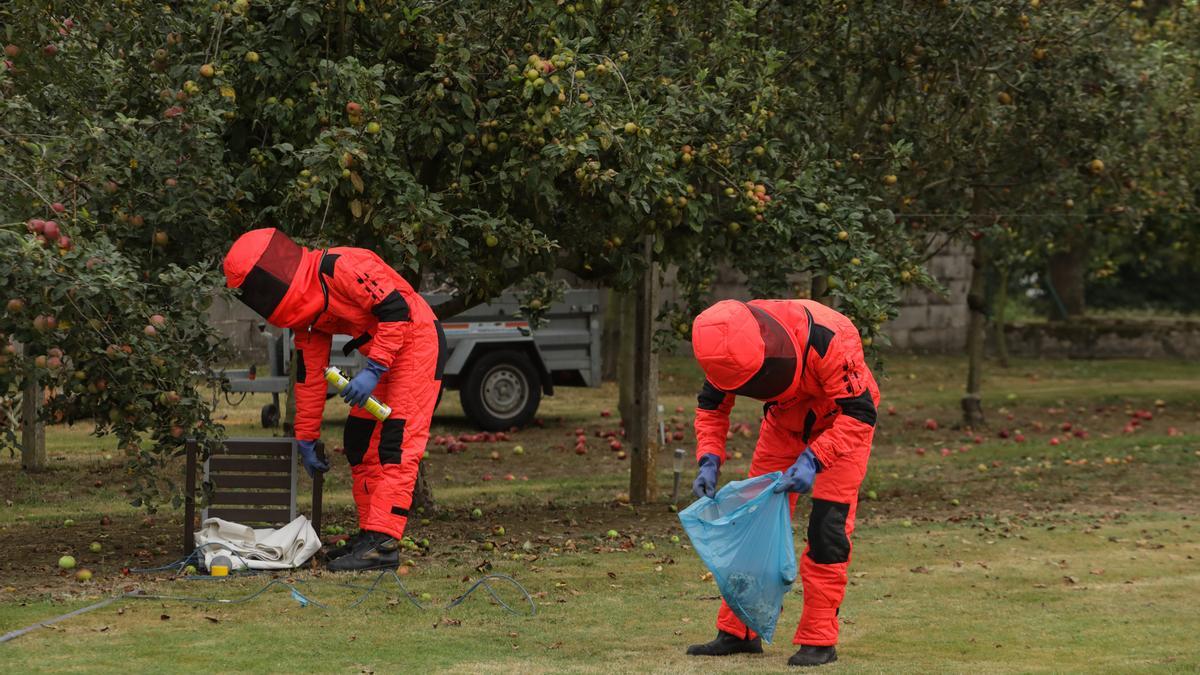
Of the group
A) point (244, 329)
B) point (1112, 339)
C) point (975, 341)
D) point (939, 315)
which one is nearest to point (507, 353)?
point (244, 329)

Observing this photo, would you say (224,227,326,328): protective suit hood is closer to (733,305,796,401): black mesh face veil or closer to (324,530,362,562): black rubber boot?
(324,530,362,562): black rubber boot

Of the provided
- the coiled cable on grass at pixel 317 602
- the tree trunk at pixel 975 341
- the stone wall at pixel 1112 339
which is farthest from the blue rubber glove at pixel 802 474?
the stone wall at pixel 1112 339

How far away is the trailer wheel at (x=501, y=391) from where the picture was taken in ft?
53.2

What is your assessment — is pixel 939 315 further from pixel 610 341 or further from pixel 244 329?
pixel 244 329

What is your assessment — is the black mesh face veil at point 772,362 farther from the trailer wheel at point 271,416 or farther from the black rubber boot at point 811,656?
the trailer wheel at point 271,416

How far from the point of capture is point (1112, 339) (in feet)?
86.5

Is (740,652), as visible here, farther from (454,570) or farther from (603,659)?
(454,570)

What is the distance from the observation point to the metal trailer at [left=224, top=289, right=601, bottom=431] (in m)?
16.1

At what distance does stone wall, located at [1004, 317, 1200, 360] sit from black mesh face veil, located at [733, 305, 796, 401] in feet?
69.3

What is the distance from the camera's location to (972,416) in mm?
17766

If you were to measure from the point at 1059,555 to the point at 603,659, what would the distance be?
14.9ft

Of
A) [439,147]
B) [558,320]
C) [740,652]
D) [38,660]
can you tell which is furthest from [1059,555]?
[558,320]

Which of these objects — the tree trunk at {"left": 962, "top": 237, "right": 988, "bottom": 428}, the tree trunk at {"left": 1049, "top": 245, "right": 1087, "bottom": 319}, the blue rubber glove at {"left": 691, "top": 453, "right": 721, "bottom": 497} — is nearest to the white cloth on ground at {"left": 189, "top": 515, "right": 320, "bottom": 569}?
the blue rubber glove at {"left": 691, "top": 453, "right": 721, "bottom": 497}

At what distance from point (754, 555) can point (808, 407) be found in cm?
71
